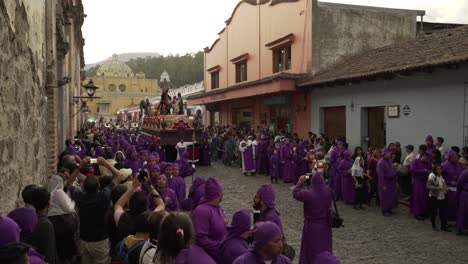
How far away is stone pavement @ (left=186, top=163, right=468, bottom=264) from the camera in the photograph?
24.1ft

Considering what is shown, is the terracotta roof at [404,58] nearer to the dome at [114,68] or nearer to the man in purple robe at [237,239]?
the man in purple robe at [237,239]

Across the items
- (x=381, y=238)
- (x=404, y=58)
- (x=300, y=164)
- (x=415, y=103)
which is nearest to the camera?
(x=381, y=238)

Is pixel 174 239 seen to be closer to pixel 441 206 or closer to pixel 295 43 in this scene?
pixel 441 206

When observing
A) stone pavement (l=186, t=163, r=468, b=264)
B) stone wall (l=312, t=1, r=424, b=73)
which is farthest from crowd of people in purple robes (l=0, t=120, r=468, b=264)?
stone wall (l=312, t=1, r=424, b=73)

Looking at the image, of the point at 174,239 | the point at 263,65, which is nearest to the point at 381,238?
the point at 174,239

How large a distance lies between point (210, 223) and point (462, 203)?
20.2ft

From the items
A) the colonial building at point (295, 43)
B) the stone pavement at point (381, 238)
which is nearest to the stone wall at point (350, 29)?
the colonial building at point (295, 43)

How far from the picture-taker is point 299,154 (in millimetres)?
15008

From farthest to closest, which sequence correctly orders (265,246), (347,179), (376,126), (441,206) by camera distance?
(376,126) < (347,179) < (441,206) < (265,246)

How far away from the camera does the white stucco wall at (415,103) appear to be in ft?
39.0

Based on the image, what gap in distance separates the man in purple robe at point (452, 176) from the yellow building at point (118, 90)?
68819 millimetres

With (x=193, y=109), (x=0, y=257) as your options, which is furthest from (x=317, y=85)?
(x=193, y=109)

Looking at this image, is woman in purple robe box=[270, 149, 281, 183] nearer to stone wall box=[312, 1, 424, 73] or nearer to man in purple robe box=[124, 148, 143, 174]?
stone wall box=[312, 1, 424, 73]

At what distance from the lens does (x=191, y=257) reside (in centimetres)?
345
